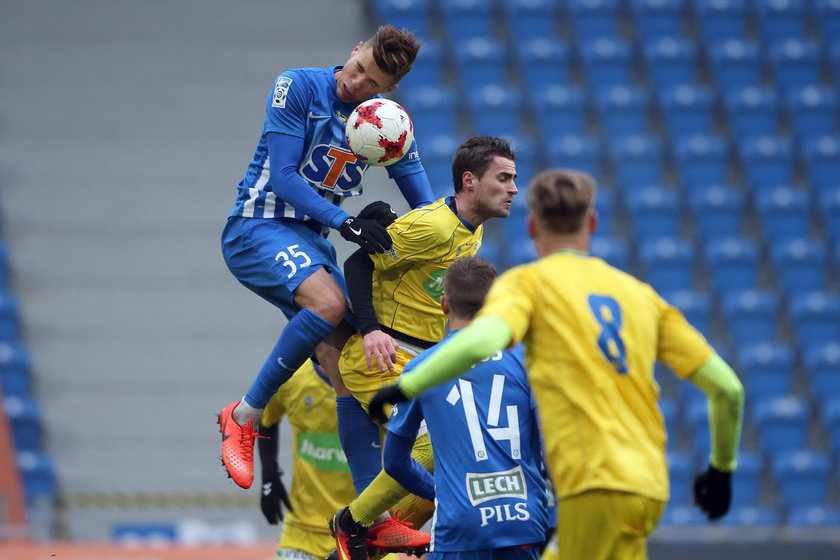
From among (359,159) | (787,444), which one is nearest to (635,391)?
(359,159)

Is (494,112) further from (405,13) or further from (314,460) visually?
(314,460)

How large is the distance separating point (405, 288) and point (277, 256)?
598 mm

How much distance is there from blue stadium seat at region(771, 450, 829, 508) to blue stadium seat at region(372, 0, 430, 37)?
22.1 feet

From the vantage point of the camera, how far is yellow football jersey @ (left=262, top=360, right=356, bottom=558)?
22.4ft

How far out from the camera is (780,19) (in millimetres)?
15383

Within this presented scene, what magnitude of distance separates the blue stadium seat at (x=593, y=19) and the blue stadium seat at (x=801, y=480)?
19.7 feet

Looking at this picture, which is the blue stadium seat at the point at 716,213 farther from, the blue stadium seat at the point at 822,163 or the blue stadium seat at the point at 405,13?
the blue stadium seat at the point at 405,13

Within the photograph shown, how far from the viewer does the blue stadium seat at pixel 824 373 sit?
41.6 feet

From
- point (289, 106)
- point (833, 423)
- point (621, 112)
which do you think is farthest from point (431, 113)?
point (289, 106)

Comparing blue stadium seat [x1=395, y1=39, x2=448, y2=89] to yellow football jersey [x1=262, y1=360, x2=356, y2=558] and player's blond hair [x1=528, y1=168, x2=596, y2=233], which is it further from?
player's blond hair [x1=528, y1=168, x2=596, y2=233]

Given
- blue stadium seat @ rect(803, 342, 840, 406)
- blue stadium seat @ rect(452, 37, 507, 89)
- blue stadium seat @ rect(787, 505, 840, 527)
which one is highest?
blue stadium seat @ rect(452, 37, 507, 89)

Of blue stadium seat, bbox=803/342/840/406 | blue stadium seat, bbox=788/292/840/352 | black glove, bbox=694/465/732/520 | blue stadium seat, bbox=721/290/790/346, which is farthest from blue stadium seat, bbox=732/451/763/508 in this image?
black glove, bbox=694/465/732/520

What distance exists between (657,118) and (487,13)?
2528mm

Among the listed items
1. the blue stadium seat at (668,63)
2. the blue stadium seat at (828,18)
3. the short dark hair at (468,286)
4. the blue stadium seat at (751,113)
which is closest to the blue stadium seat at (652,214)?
the blue stadium seat at (751,113)
